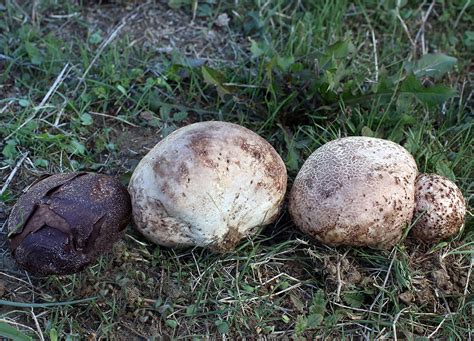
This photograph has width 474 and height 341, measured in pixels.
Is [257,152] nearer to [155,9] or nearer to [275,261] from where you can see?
[275,261]

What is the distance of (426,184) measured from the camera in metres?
2.77

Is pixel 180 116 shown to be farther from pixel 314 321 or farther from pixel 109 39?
pixel 314 321

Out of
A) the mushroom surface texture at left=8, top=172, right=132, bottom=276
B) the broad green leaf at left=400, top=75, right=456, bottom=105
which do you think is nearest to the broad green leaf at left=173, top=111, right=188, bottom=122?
the mushroom surface texture at left=8, top=172, right=132, bottom=276

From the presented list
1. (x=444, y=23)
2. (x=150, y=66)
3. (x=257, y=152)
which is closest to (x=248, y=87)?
(x=150, y=66)

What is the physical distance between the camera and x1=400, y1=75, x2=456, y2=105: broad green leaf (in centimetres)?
328

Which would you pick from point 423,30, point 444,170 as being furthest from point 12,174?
point 423,30

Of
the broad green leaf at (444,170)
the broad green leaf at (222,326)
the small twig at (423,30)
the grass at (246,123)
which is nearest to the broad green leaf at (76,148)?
the grass at (246,123)

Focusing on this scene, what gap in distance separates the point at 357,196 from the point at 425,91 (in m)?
0.97

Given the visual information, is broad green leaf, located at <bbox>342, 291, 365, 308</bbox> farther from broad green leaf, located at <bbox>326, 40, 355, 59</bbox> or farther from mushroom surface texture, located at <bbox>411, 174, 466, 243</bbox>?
broad green leaf, located at <bbox>326, 40, 355, 59</bbox>

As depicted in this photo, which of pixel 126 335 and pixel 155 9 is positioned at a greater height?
pixel 155 9

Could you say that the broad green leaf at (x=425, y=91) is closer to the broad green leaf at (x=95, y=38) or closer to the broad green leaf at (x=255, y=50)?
the broad green leaf at (x=255, y=50)

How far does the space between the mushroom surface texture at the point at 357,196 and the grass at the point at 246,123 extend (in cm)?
12

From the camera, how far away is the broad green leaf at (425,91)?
328 centimetres

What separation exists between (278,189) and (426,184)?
0.65m
